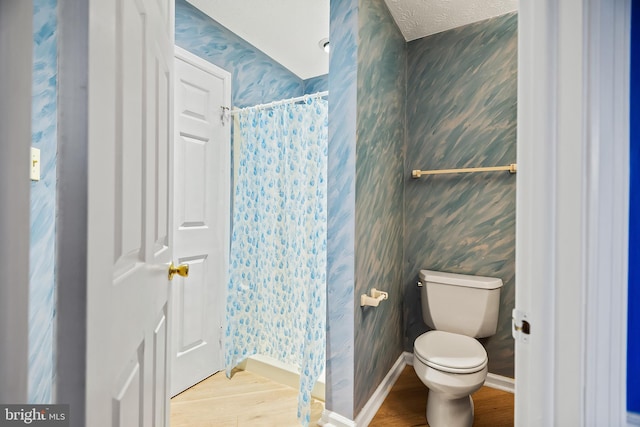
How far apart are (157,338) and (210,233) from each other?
1.29 meters

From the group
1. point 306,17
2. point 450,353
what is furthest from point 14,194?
point 306,17

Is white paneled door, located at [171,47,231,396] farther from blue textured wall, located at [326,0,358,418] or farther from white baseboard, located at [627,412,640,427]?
white baseboard, located at [627,412,640,427]

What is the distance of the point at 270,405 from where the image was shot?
1783 millimetres

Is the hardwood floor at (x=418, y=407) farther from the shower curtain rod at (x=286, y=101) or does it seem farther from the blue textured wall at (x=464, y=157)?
the shower curtain rod at (x=286, y=101)

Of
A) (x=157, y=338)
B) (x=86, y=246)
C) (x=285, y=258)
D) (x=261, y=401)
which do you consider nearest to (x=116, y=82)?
(x=86, y=246)

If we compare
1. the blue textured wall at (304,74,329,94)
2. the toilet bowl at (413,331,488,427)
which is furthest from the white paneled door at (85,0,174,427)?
the blue textured wall at (304,74,329,94)

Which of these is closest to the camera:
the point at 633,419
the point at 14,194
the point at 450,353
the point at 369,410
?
the point at 14,194

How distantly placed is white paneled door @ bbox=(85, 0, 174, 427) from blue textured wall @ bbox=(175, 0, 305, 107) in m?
1.15

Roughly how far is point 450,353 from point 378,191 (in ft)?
3.22

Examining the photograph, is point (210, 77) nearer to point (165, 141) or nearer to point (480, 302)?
point (165, 141)

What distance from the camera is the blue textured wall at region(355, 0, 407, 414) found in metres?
1.58

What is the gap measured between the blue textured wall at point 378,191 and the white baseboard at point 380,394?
0.12ft

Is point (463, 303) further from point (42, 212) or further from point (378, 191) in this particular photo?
point (42, 212)

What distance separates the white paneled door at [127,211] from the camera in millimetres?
480
